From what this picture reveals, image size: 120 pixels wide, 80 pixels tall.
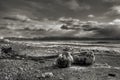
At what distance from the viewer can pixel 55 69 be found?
12195 millimetres

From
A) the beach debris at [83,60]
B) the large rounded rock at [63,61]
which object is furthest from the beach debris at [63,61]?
the beach debris at [83,60]

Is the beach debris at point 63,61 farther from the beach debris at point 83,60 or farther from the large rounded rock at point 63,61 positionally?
the beach debris at point 83,60

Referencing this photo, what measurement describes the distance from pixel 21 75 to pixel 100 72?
16.2 ft

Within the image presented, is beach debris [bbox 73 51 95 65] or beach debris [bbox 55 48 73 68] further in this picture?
beach debris [bbox 73 51 95 65]

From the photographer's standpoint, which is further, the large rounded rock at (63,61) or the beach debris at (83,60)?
the beach debris at (83,60)

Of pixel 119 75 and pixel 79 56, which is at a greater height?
pixel 79 56

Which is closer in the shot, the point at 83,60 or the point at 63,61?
the point at 63,61

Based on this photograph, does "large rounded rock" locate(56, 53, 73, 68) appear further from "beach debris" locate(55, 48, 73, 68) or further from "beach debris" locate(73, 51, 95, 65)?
"beach debris" locate(73, 51, 95, 65)

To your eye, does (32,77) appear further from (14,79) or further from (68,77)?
(68,77)

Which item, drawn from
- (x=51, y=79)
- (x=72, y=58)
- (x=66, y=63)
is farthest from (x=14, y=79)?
(x=72, y=58)

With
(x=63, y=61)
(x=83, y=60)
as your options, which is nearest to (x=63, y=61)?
(x=63, y=61)

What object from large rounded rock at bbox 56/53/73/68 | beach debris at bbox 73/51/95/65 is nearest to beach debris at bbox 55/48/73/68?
large rounded rock at bbox 56/53/73/68

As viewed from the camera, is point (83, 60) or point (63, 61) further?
point (83, 60)

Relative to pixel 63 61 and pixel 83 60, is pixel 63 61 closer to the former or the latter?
pixel 63 61
